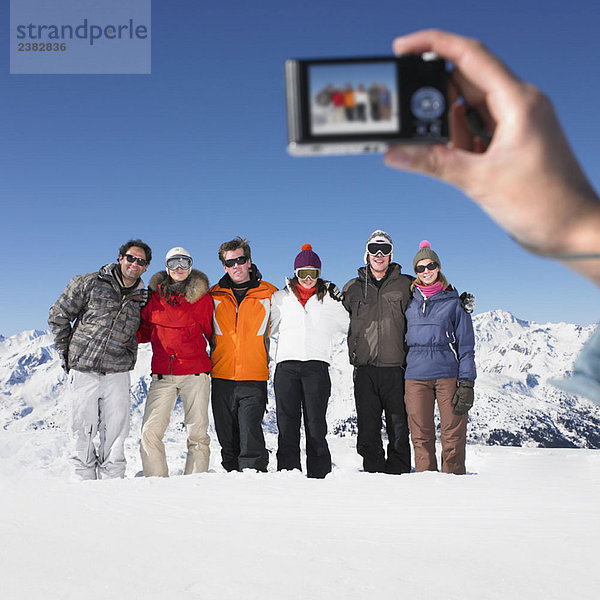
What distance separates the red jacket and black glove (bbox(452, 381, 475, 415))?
110 inches

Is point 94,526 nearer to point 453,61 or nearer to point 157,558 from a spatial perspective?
point 157,558

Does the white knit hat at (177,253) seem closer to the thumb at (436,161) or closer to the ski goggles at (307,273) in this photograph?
the ski goggles at (307,273)

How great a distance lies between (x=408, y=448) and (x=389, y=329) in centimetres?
138

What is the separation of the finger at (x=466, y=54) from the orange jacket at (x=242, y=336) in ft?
16.0

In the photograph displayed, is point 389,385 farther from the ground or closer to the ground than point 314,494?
farther from the ground

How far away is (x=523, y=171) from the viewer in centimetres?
125

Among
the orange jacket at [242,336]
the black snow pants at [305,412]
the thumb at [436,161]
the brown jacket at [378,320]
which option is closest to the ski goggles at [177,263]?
the orange jacket at [242,336]

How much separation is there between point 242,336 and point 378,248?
1.87 metres

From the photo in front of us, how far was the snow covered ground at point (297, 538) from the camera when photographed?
8.21ft

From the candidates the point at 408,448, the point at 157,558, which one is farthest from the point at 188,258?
the point at 157,558

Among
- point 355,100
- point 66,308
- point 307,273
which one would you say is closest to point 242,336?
point 307,273

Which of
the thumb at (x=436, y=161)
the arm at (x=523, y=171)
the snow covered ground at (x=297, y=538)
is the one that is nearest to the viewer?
the arm at (x=523, y=171)

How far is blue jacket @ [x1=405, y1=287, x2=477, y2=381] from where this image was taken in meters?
5.99

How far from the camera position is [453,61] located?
1372 mm
